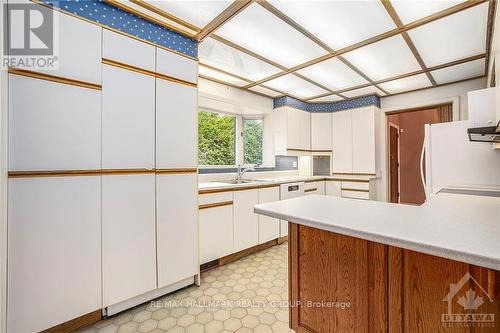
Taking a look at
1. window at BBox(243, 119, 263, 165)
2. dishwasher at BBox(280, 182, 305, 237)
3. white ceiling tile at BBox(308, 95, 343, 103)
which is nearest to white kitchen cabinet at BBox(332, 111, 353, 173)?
white ceiling tile at BBox(308, 95, 343, 103)

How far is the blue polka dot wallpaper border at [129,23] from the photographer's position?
150 cm

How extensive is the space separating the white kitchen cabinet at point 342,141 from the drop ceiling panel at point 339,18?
6.80 feet

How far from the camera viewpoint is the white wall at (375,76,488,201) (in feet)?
10.2

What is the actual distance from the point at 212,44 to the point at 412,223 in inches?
83.3

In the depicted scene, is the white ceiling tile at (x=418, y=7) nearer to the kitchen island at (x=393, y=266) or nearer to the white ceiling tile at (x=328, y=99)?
the kitchen island at (x=393, y=266)

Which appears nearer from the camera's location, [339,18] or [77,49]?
[77,49]

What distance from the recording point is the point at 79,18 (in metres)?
1.48

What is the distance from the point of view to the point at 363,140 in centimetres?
378

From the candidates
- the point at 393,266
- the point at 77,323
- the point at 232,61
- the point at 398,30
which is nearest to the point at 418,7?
the point at 398,30

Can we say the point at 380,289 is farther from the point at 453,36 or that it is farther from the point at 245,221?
the point at 453,36

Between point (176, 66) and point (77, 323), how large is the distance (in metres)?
2.06

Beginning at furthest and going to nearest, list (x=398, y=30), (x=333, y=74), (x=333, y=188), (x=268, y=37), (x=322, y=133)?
1. (x=322, y=133)
2. (x=333, y=188)
3. (x=333, y=74)
4. (x=268, y=37)
5. (x=398, y=30)

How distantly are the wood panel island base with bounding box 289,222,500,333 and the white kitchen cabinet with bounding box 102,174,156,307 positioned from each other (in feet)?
3.79

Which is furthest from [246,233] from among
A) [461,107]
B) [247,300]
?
[461,107]
